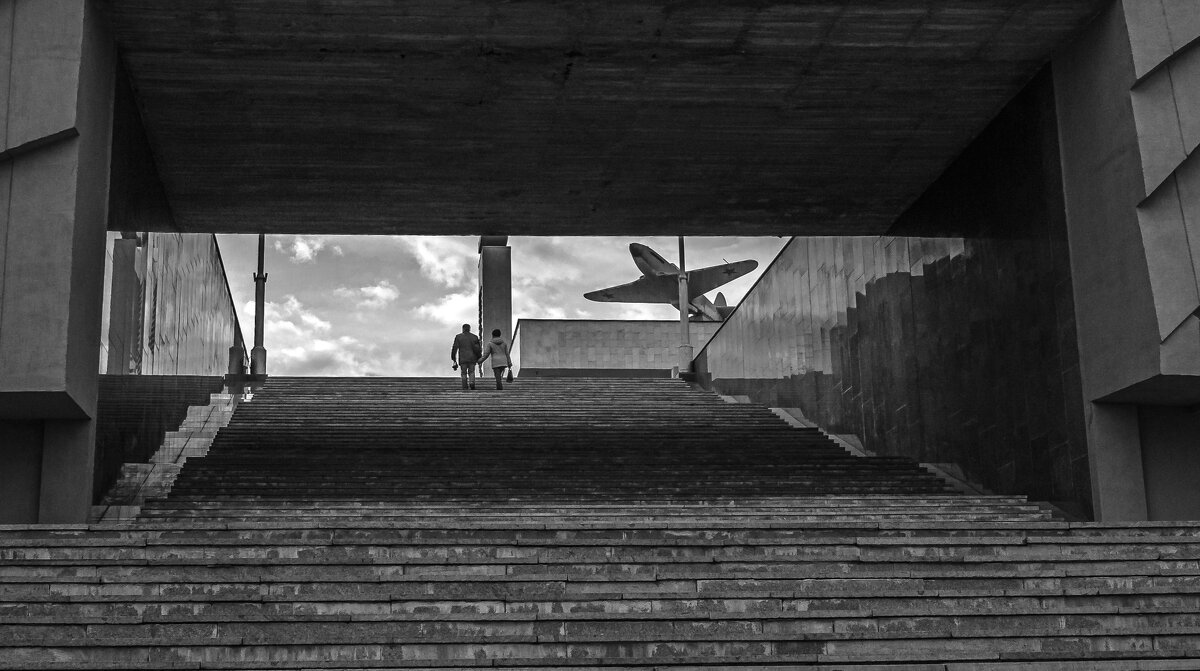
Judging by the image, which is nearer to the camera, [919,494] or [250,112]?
[919,494]

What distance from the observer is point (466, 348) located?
67.9ft

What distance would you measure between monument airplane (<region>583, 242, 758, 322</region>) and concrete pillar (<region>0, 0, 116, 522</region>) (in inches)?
1182

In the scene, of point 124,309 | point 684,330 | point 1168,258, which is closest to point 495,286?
point 684,330

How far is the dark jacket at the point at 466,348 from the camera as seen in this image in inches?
810

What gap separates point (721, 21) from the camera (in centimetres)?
1207

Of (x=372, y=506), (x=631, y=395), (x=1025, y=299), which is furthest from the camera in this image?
(x=631, y=395)

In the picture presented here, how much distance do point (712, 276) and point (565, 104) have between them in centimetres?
2911

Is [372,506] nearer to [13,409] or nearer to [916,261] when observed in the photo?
[13,409]

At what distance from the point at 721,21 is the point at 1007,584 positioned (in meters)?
5.56

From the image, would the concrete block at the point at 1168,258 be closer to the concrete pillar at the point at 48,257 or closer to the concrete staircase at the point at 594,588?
the concrete staircase at the point at 594,588

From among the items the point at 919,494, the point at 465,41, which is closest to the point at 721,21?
the point at 465,41

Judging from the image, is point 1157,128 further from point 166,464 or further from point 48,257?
point 166,464

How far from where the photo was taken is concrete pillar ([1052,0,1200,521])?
36.6 feet

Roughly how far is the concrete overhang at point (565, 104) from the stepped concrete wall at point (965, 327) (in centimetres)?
→ 55
